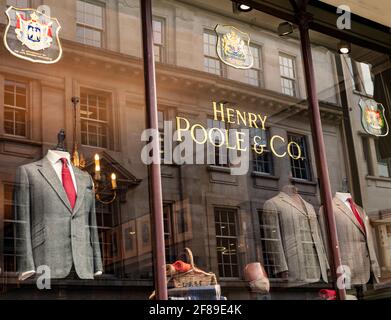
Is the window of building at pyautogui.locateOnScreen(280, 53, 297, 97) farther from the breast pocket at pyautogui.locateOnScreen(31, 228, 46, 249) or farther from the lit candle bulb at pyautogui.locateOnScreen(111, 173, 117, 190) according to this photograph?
the breast pocket at pyautogui.locateOnScreen(31, 228, 46, 249)

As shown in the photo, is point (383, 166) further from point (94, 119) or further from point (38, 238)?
point (38, 238)

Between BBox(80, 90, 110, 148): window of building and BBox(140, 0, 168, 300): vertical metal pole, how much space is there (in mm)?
371

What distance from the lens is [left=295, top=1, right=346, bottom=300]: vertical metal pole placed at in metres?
6.29

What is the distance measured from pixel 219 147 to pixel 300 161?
90cm

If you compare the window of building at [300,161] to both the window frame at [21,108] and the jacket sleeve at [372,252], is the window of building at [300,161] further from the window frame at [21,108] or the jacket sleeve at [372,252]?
the window frame at [21,108]

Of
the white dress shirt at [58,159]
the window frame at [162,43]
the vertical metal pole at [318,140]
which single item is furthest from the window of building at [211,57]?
the white dress shirt at [58,159]

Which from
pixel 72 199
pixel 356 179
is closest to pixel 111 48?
pixel 72 199

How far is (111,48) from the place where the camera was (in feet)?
19.3

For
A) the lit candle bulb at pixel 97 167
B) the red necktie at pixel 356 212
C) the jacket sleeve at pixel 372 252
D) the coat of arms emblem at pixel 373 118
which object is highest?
the coat of arms emblem at pixel 373 118

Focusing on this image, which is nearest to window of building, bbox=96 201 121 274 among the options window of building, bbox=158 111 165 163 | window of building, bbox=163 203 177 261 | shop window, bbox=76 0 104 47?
window of building, bbox=163 203 177 261

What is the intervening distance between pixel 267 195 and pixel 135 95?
5.27ft

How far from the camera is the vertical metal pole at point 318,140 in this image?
6293 mm

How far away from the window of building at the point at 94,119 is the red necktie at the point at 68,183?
0.83ft

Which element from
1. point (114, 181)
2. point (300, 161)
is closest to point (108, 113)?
point (114, 181)
